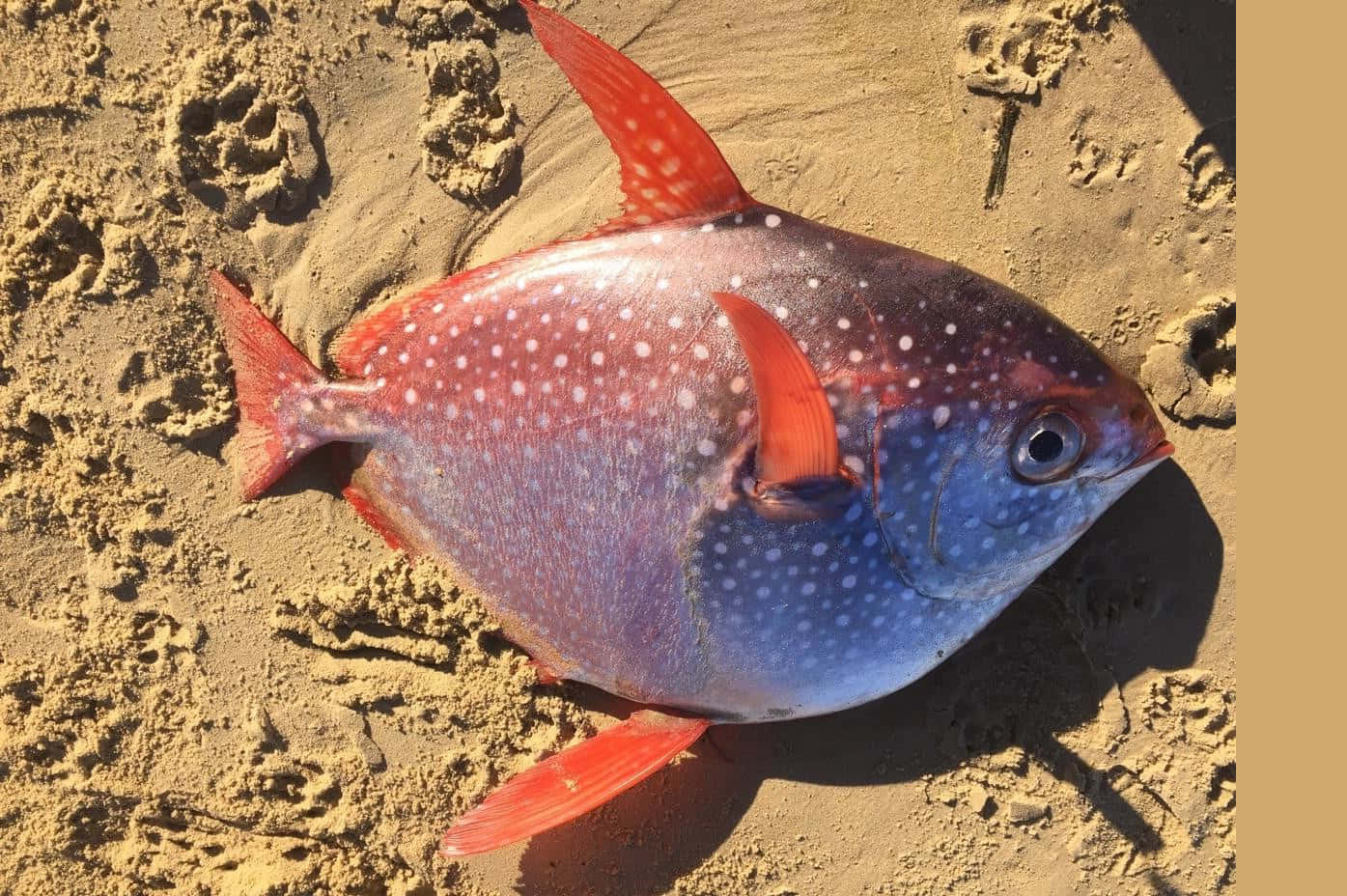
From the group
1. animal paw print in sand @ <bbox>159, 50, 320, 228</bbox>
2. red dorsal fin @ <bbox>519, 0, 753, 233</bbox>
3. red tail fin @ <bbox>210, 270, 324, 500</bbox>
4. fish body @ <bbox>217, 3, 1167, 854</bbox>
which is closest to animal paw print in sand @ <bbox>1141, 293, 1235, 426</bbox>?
fish body @ <bbox>217, 3, 1167, 854</bbox>

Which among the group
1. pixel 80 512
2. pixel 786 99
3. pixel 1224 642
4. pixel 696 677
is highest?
pixel 786 99

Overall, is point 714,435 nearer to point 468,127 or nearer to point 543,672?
point 543,672

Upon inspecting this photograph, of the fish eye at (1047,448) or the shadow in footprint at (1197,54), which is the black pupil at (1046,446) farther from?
the shadow in footprint at (1197,54)

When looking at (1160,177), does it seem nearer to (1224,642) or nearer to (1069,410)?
(1069,410)

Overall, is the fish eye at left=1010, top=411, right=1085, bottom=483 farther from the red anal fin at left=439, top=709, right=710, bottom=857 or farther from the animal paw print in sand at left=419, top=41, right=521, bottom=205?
the animal paw print in sand at left=419, top=41, right=521, bottom=205

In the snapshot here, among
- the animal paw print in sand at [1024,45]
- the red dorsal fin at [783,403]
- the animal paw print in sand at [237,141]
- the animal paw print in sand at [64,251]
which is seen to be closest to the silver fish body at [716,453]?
the red dorsal fin at [783,403]

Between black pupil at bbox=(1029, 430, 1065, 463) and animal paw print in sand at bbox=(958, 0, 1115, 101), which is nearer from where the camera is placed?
black pupil at bbox=(1029, 430, 1065, 463)

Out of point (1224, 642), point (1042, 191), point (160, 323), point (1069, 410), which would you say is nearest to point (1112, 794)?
point (1224, 642)
